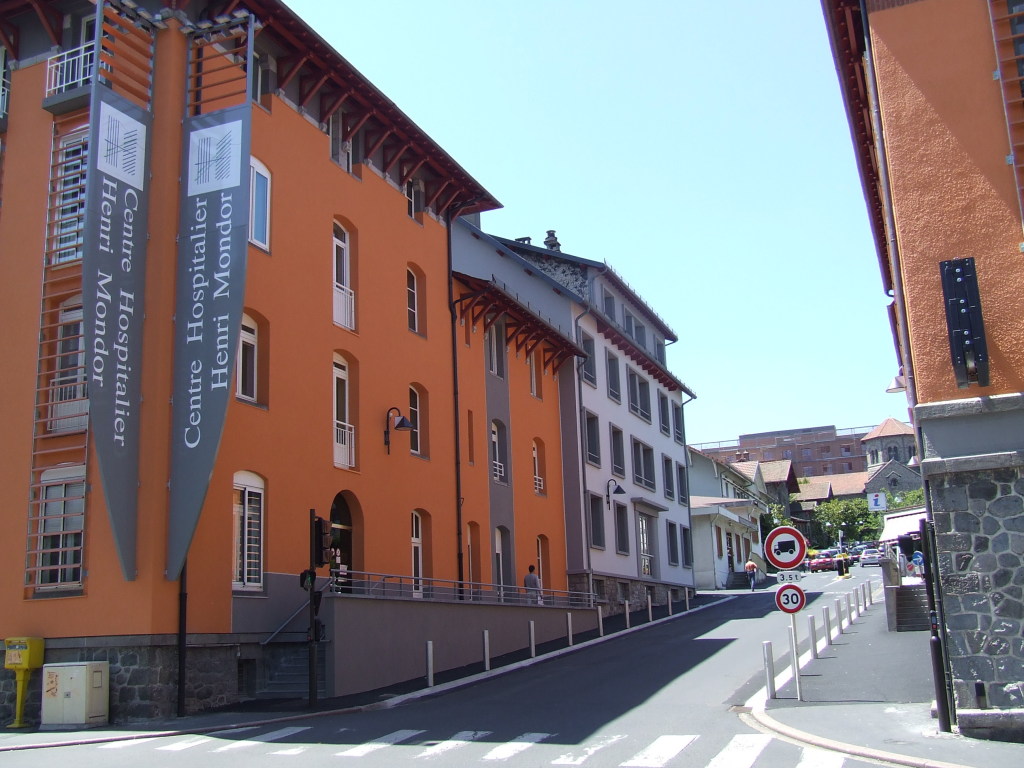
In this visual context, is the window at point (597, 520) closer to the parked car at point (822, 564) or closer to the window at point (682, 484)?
the window at point (682, 484)

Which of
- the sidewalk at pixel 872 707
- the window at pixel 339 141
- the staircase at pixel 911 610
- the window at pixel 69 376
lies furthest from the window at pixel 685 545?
the window at pixel 69 376

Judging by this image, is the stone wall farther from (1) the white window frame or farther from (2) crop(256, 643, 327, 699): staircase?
(1) the white window frame

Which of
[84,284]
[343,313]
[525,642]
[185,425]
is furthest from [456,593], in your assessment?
[84,284]

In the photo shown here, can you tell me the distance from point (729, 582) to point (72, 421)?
41332 mm

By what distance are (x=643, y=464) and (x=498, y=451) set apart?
14542 millimetres

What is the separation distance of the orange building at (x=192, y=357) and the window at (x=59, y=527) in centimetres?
4

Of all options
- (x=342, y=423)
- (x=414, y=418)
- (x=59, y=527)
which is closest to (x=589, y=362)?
(x=414, y=418)

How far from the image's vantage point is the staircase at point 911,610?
75.4ft

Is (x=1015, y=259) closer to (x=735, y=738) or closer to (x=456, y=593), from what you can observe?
(x=735, y=738)

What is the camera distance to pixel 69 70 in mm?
18859

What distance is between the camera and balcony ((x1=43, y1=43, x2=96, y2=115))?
18.2 meters

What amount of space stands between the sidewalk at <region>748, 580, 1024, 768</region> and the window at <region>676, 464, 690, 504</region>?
85.1 ft

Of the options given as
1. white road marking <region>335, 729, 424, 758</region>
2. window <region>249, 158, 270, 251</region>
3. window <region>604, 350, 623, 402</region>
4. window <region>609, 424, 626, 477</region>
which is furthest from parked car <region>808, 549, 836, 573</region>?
white road marking <region>335, 729, 424, 758</region>

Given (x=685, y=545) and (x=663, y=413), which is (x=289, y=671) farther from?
(x=663, y=413)
